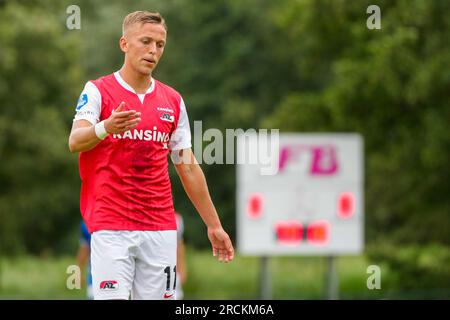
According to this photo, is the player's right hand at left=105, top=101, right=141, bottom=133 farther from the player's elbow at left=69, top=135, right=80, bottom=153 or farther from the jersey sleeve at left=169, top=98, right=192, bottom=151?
the jersey sleeve at left=169, top=98, right=192, bottom=151

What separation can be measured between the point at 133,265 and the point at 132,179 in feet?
1.60

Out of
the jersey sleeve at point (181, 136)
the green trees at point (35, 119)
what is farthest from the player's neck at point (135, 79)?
the green trees at point (35, 119)

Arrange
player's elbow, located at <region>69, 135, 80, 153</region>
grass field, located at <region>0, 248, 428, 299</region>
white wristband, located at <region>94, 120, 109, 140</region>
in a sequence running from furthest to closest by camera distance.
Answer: grass field, located at <region>0, 248, 428, 299</region> < player's elbow, located at <region>69, 135, 80, 153</region> < white wristband, located at <region>94, 120, 109, 140</region>

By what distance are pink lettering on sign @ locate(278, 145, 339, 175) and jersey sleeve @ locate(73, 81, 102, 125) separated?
1374 cm

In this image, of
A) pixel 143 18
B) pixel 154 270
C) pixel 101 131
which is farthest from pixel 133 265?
pixel 143 18

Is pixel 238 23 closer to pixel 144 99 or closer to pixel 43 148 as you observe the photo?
pixel 43 148

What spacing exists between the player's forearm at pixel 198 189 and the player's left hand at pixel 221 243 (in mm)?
43

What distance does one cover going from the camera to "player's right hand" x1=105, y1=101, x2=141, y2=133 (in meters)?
5.92

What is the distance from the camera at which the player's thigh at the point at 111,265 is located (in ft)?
20.7

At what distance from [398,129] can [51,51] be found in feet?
63.9

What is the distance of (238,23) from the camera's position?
53219 mm

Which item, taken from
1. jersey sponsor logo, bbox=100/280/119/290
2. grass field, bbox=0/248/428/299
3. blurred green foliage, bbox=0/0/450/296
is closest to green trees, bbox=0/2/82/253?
blurred green foliage, bbox=0/0/450/296

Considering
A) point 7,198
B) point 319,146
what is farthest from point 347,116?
point 7,198
